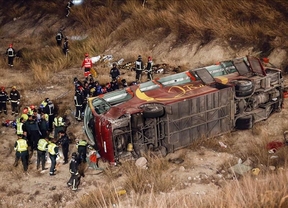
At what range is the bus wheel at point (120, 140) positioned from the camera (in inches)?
433

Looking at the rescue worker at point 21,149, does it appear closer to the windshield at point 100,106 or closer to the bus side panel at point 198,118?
the windshield at point 100,106

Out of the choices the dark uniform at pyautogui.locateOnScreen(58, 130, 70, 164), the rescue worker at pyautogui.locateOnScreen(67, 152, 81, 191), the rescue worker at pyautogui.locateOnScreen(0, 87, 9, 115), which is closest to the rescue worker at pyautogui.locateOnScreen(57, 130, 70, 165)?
the dark uniform at pyautogui.locateOnScreen(58, 130, 70, 164)

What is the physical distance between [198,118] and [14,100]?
23.7 feet

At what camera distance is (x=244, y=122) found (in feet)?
42.6

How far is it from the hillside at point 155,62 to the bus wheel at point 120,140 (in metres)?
0.50

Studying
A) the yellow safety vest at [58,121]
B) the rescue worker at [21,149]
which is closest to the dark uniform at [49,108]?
the yellow safety vest at [58,121]

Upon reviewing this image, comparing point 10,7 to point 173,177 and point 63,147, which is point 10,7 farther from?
point 173,177

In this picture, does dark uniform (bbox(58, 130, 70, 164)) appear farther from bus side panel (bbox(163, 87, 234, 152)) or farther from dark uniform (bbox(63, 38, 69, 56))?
dark uniform (bbox(63, 38, 69, 56))

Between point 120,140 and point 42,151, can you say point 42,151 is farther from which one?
point 120,140

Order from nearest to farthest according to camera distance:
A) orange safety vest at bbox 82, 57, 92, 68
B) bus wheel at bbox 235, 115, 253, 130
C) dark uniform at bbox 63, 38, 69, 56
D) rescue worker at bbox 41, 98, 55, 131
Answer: bus wheel at bbox 235, 115, 253, 130, rescue worker at bbox 41, 98, 55, 131, orange safety vest at bbox 82, 57, 92, 68, dark uniform at bbox 63, 38, 69, 56

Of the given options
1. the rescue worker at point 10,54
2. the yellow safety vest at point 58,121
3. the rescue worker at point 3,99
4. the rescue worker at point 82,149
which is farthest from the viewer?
the rescue worker at point 10,54

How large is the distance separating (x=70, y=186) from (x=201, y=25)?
1169 centimetres

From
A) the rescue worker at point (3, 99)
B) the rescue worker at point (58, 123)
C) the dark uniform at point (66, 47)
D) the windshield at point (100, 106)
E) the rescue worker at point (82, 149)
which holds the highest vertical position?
the dark uniform at point (66, 47)

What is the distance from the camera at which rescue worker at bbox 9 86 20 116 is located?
49.8 ft
